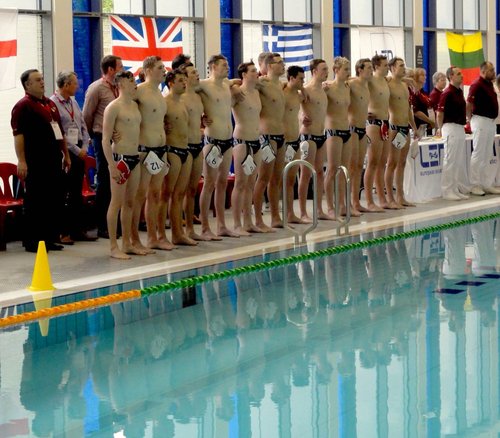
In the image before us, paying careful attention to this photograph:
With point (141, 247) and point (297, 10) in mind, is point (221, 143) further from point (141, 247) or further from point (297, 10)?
point (297, 10)

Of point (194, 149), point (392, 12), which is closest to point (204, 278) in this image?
point (194, 149)

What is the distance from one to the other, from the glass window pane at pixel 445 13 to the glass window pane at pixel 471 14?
1.45ft

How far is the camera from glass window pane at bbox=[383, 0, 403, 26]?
18.5 metres

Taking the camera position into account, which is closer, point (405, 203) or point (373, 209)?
point (373, 209)

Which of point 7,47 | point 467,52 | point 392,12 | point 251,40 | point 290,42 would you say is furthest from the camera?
point 467,52

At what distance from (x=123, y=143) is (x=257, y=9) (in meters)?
7.63

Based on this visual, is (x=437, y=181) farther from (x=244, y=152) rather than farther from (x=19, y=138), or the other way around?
(x=19, y=138)

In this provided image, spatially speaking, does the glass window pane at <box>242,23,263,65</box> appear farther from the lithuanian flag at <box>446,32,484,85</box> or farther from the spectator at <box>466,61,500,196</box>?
the lithuanian flag at <box>446,32,484,85</box>

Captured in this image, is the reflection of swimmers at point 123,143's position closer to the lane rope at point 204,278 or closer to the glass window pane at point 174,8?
the lane rope at point 204,278

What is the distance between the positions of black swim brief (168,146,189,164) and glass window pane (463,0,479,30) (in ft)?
40.8

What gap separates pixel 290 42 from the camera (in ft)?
53.4

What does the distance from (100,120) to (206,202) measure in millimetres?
1275

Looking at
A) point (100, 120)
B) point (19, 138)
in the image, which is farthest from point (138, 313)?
point (100, 120)

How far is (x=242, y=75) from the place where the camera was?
10203mm
